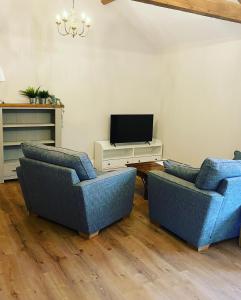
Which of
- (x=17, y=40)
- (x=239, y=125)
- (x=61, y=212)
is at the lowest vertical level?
(x=61, y=212)

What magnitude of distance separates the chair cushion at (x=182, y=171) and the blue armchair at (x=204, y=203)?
0.05m

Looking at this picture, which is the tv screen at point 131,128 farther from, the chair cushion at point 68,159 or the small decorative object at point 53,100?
the chair cushion at point 68,159

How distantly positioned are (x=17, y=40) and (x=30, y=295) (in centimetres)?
404

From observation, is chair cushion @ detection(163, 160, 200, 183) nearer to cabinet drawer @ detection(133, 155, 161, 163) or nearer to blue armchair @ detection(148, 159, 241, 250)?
blue armchair @ detection(148, 159, 241, 250)

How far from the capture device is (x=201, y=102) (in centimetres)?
535

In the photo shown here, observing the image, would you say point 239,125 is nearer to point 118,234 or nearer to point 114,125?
point 114,125

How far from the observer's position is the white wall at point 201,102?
4744 millimetres

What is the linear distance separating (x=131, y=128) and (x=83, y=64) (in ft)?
5.11

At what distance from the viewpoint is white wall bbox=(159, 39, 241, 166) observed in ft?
15.6

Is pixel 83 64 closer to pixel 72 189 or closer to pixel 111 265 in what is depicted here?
pixel 72 189

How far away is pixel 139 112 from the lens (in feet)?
20.9

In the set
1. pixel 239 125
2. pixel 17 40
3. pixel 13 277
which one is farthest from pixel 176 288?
pixel 17 40

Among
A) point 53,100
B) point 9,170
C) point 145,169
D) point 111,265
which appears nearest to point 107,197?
point 111,265

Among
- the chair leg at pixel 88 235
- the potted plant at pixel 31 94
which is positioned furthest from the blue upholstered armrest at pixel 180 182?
the potted plant at pixel 31 94
